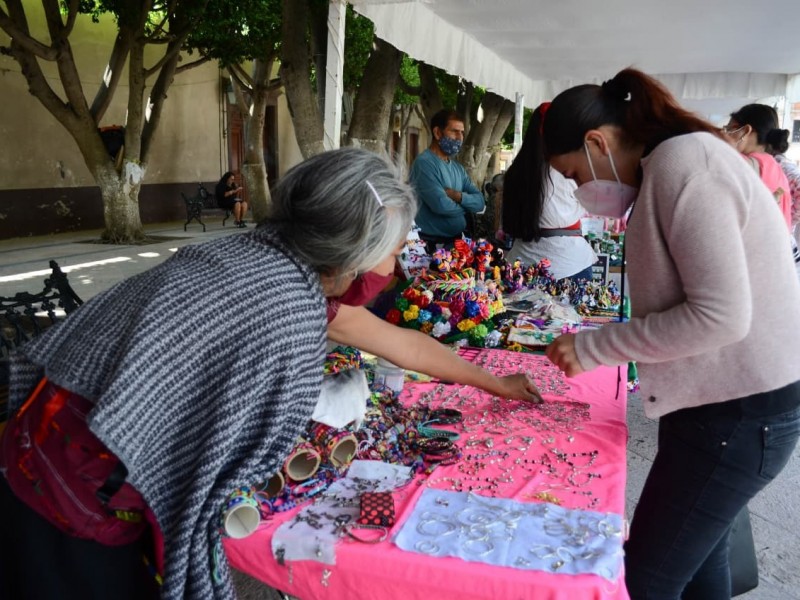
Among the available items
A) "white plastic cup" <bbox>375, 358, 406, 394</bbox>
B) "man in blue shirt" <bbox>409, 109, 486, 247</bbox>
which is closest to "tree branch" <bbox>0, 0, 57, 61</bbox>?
"man in blue shirt" <bbox>409, 109, 486, 247</bbox>

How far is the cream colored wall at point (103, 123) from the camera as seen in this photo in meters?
10.8

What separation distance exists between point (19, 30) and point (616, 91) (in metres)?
8.79

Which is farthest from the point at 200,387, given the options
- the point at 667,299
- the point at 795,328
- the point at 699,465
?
the point at 795,328

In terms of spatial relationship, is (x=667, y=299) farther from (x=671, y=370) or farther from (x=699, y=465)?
(x=699, y=465)

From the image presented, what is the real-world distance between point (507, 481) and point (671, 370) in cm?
44

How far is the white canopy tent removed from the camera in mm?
5074

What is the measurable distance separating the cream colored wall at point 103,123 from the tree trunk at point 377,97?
7.77m

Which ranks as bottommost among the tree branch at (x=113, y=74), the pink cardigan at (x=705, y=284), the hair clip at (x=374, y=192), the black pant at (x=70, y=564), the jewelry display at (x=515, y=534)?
the black pant at (x=70, y=564)

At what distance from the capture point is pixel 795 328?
4.18ft

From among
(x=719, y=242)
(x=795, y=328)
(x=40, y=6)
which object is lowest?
(x=795, y=328)

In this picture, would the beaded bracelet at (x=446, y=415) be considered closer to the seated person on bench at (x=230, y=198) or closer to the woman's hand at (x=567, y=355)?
the woman's hand at (x=567, y=355)

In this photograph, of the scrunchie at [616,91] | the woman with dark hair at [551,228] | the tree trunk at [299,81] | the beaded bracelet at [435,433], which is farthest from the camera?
the tree trunk at [299,81]

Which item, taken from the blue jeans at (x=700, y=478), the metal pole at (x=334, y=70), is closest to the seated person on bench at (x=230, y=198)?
the metal pole at (x=334, y=70)

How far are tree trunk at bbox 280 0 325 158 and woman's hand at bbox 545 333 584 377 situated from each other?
4046 mm
